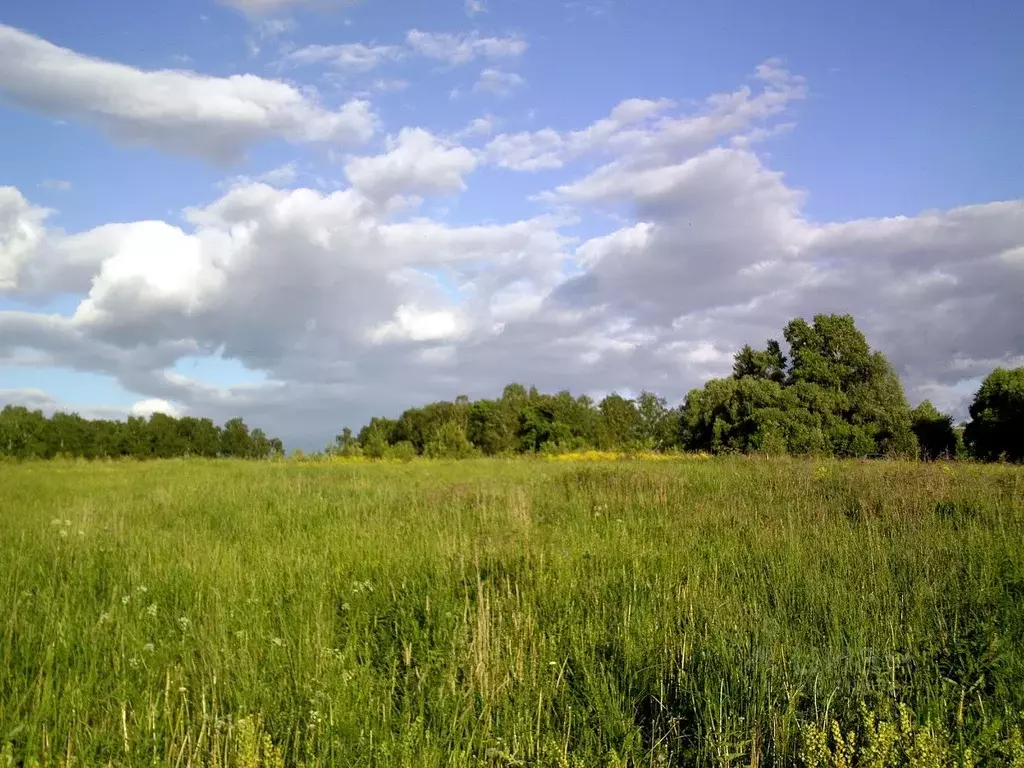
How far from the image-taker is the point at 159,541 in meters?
8.03

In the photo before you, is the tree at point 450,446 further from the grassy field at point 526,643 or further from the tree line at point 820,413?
the grassy field at point 526,643

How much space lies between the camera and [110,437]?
5047cm

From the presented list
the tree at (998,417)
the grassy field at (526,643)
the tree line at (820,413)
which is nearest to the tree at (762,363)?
the tree line at (820,413)

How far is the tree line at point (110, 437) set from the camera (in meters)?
44.9

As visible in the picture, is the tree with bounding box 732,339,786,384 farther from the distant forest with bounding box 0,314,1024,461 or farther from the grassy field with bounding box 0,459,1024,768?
the grassy field with bounding box 0,459,1024,768

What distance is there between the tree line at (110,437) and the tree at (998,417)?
36959 millimetres

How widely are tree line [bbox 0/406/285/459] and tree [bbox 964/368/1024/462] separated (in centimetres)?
3696

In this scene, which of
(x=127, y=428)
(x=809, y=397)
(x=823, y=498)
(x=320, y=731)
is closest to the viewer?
(x=320, y=731)

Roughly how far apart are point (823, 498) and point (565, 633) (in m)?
7.02

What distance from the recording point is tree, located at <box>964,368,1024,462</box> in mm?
29781

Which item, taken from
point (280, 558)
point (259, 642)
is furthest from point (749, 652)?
point (280, 558)

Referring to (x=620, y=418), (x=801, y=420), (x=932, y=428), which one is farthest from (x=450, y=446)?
(x=620, y=418)

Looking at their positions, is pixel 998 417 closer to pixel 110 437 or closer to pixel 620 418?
pixel 620 418

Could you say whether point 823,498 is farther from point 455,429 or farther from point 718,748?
point 455,429
